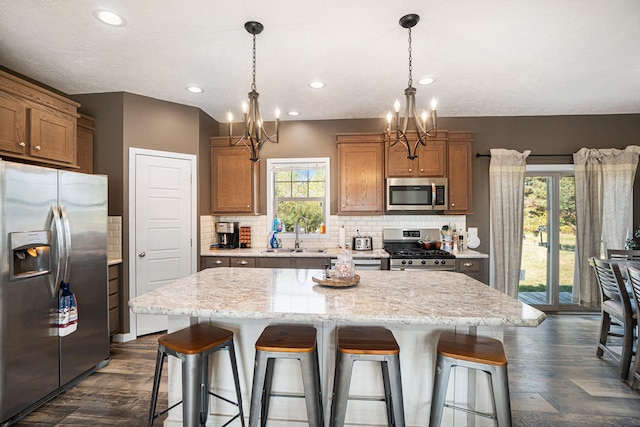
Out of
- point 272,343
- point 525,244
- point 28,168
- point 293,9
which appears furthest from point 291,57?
point 525,244

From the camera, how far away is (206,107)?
4.00 meters

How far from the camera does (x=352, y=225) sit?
446 cm

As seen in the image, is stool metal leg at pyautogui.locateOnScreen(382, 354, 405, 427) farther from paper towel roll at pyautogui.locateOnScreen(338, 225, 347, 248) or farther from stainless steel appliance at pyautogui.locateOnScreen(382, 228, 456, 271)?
paper towel roll at pyautogui.locateOnScreen(338, 225, 347, 248)

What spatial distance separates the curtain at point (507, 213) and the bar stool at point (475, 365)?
9.65 feet

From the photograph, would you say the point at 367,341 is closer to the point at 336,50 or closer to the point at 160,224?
the point at 336,50

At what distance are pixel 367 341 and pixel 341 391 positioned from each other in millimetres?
264

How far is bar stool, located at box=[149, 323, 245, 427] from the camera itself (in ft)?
5.01

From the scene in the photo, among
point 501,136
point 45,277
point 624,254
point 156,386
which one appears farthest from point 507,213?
point 45,277

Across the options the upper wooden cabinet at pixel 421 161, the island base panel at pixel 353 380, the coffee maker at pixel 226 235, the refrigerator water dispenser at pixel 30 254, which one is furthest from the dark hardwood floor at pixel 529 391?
the upper wooden cabinet at pixel 421 161

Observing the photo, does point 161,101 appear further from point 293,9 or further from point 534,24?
point 534,24

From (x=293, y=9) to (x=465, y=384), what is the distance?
259cm

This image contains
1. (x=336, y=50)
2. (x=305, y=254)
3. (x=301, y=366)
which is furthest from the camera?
(x=305, y=254)

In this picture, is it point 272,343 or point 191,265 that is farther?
point 191,265

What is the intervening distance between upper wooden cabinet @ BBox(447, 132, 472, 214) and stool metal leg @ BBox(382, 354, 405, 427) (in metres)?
3.07
